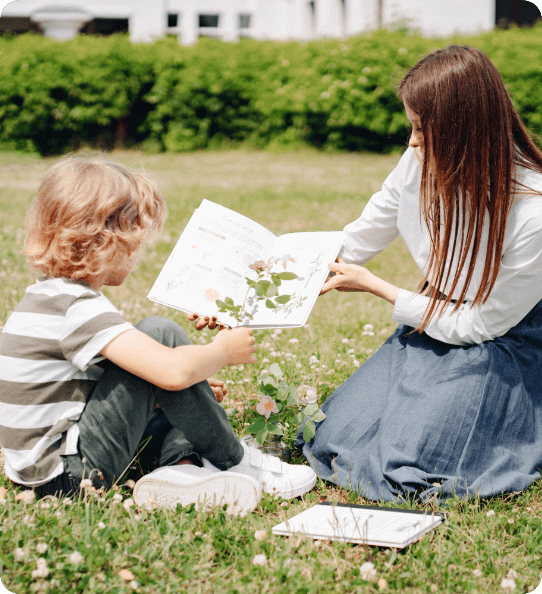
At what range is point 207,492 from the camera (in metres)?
2.19

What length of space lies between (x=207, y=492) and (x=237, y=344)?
49 cm

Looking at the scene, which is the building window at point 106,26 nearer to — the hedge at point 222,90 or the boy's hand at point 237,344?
the hedge at point 222,90

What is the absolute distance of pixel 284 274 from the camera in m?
2.54

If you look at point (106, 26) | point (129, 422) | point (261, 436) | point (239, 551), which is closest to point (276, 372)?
point (261, 436)

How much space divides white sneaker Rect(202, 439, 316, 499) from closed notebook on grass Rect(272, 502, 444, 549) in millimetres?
167

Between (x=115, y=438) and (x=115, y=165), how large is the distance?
0.90m

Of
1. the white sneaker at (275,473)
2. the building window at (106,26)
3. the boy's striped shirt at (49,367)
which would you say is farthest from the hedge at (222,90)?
the boy's striped shirt at (49,367)

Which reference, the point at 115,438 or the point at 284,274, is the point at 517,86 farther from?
the point at 115,438

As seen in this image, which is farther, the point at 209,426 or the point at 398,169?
the point at 398,169

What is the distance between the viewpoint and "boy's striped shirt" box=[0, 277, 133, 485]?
199 centimetres

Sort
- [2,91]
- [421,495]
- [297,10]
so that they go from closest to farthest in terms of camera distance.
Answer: [421,495], [2,91], [297,10]

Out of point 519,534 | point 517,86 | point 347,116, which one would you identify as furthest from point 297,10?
point 519,534

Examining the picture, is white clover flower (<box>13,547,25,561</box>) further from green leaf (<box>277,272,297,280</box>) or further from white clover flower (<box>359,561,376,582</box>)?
green leaf (<box>277,272,297,280</box>)

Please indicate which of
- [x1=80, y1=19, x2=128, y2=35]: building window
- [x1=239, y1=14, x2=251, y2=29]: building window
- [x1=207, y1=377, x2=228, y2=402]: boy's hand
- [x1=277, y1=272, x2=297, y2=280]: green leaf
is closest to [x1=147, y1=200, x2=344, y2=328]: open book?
[x1=277, y1=272, x2=297, y2=280]: green leaf
